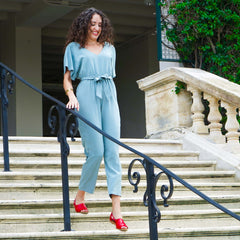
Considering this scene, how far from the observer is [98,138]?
3.64m

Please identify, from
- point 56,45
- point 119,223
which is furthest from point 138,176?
point 56,45

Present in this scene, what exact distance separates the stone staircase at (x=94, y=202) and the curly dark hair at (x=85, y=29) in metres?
1.11

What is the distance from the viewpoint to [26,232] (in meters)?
3.63

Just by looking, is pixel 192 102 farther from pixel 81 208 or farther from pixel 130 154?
pixel 81 208

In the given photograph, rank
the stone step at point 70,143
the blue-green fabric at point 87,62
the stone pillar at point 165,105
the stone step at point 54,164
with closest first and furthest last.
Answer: the blue-green fabric at point 87,62 < the stone step at point 54,164 < the stone step at point 70,143 < the stone pillar at point 165,105

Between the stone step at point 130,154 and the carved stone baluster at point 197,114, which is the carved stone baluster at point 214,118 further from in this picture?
the stone step at point 130,154

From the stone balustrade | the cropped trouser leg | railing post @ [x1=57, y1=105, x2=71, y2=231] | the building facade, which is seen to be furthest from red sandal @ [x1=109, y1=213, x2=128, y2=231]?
the building facade

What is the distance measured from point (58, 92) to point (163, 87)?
13.4m

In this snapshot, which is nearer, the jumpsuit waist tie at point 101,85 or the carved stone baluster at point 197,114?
the jumpsuit waist tie at point 101,85

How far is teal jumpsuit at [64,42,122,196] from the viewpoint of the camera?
11.9ft

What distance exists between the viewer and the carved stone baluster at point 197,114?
5918 millimetres

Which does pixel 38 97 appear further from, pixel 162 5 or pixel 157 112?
pixel 157 112

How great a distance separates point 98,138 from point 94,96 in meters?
0.28

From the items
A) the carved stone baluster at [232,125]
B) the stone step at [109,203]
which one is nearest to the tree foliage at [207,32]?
the carved stone baluster at [232,125]
